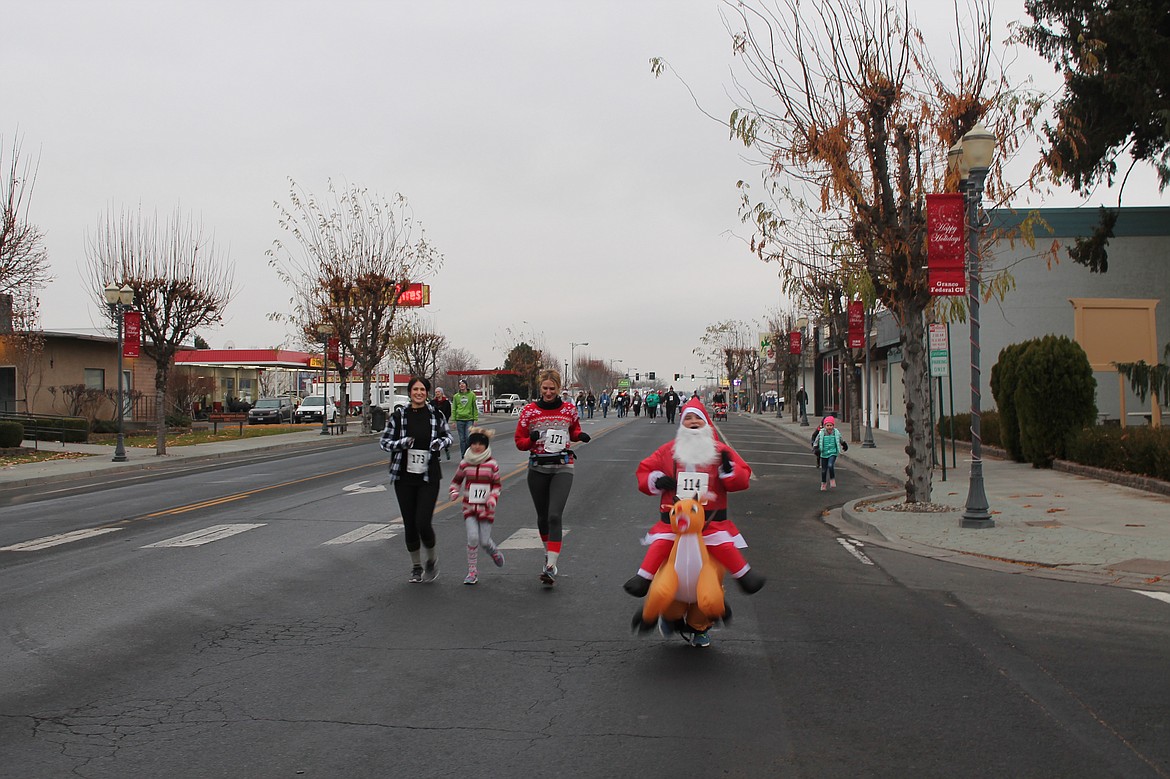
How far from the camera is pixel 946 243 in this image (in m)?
13.3

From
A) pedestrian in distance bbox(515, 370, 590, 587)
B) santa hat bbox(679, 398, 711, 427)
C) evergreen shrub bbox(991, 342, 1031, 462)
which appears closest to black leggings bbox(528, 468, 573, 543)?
pedestrian in distance bbox(515, 370, 590, 587)

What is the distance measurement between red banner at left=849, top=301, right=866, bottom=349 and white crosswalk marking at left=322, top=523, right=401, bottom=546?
19.5 m

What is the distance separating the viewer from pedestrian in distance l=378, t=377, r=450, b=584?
916 centimetres

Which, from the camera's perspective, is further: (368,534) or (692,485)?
(368,534)

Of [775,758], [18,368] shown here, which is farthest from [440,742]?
[18,368]

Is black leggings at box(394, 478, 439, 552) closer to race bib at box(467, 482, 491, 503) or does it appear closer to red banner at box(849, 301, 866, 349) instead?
race bib at box(467, 482, 491, 503)

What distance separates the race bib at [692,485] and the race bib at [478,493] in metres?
2.76

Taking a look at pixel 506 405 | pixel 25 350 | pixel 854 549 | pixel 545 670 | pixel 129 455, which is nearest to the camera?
pixel 545 670

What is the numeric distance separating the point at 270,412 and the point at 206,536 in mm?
45202

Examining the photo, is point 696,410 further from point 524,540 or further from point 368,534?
point 368,534

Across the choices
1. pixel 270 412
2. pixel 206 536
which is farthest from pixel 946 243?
pixel 270 412

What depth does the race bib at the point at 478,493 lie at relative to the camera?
915cm

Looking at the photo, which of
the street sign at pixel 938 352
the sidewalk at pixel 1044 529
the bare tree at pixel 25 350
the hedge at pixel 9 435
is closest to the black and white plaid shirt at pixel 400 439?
the sidewalk at pixel 1044 529

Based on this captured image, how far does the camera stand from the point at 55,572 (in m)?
9.86
